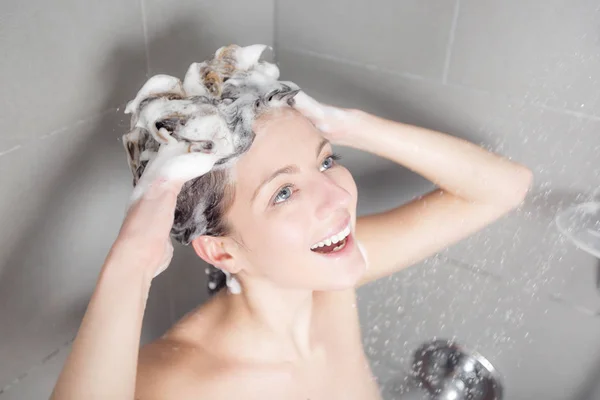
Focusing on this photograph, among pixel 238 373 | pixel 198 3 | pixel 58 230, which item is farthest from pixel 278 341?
pixel 198 3

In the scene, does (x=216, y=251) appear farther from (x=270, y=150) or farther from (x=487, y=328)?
(x=487, y=328)

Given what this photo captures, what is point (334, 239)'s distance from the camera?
3.08 ft

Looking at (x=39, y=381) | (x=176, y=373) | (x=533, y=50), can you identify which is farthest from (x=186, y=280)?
(x=533, y=50)

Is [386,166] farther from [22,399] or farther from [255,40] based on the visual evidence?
[22,399]

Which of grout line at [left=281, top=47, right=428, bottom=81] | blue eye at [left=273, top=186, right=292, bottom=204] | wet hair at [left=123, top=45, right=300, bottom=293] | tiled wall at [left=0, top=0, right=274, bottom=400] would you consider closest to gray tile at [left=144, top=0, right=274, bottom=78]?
tiled wall at [left=0, top=0, right=274, bottom=400]

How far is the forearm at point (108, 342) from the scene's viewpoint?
761 mm

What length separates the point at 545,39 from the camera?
1.06m

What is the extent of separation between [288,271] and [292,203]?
0.41 ft

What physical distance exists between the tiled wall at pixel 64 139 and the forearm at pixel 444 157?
15.7 inches

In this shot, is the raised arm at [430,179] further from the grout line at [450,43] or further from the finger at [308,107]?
the grout line at [450,43]

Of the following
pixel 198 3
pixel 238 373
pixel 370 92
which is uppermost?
pixel 198 3

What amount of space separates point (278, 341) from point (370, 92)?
1.90ft

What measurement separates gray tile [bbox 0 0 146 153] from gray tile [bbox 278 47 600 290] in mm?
469

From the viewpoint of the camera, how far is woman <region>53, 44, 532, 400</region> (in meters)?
0.80
